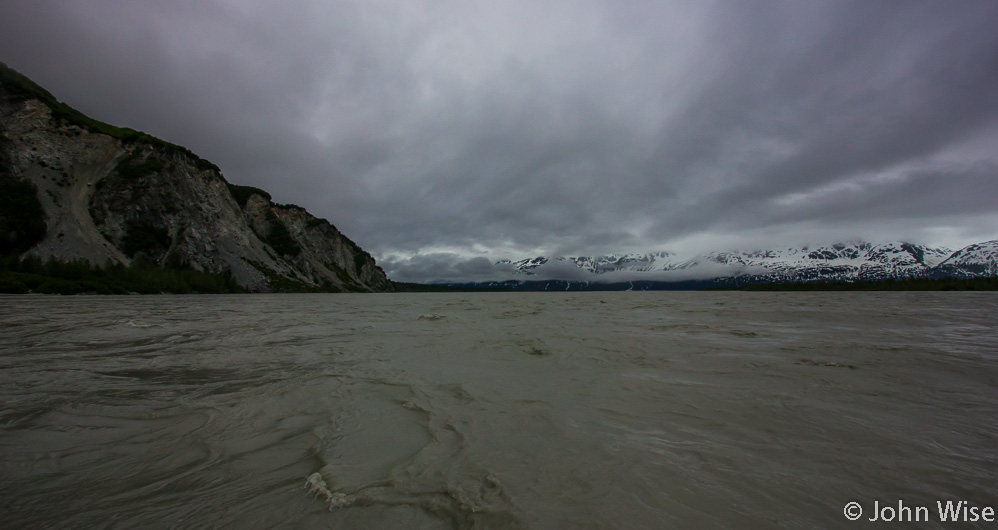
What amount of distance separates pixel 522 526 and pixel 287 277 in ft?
493

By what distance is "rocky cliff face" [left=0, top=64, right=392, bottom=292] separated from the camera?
85250mm

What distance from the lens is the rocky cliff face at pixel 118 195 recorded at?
8525 centimetres

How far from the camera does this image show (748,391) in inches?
242

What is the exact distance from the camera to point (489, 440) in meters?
4.25

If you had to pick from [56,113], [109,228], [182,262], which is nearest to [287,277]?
[182,262]

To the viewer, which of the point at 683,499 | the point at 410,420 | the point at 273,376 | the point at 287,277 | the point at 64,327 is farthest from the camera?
the point at 287,277

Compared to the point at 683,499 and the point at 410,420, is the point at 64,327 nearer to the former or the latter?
the point at 410,420

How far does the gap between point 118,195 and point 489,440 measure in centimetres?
13455

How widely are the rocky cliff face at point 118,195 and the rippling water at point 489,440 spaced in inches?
4159

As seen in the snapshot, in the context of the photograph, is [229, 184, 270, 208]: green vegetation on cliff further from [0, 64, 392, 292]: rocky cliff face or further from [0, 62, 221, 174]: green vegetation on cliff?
[0, 62, 221, 174]: green vegetation on cliff

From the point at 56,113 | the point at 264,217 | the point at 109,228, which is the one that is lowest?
the point at 109,228
